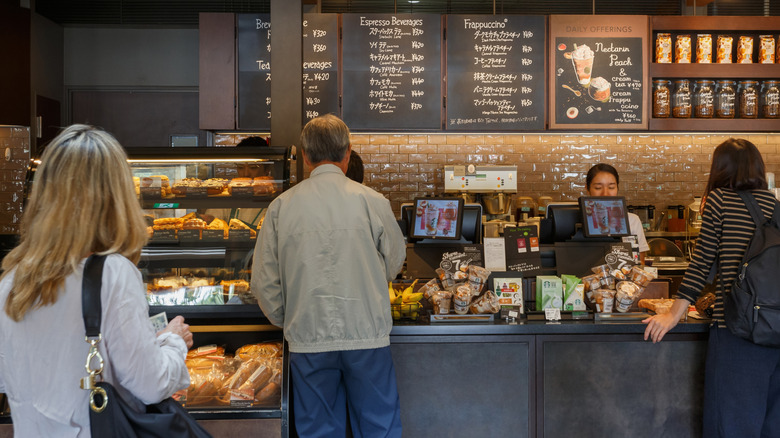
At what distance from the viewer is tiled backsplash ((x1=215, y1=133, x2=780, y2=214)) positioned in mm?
5754

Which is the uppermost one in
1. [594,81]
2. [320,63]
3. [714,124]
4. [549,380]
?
[320,63]

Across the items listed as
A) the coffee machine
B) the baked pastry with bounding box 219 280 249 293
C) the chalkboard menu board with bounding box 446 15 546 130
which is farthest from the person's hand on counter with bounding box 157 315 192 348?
the coffee machine

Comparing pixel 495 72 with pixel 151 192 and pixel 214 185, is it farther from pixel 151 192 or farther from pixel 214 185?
pixel 151 192

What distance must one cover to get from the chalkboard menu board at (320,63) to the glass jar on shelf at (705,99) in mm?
2583

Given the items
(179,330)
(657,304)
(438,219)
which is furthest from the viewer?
(438,219)

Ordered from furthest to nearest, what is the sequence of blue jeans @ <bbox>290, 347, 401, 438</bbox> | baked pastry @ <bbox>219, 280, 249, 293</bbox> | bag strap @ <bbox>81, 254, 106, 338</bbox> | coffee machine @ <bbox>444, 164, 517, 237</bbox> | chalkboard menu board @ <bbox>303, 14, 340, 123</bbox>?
coffee machine @ <bbox>444, 164, 517, 237</bbox>, chalkboard menu board @ <bbox>303, 14, 340, 123</bbox>, baked pastry @ <bbox>219, 280, 249, 293</bbox>, blue jeans @ <bbox>290, 347, 401, 438</bbox>, bag strap @ <bbox>81, 254, 106, 338</bbox>

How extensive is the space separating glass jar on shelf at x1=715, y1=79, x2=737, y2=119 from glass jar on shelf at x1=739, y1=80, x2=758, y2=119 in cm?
7

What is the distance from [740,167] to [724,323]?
1.98ft

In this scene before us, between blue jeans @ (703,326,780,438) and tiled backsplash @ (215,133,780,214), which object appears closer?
blue jeans @ (703,326,780,438)

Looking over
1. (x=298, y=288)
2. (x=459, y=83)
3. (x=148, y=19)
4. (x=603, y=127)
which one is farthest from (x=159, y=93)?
(x=298, y=288)

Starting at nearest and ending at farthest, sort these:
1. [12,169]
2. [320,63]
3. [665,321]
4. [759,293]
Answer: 1. [759,293]
2. [665,321]
3. [320,63]
4. [12,169]

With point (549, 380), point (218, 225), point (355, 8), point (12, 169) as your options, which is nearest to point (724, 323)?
point (549, 380)

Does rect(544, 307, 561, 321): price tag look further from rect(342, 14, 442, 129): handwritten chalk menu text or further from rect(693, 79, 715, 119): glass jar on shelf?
rect(693, 79, 715, 119): glass jar on shelf

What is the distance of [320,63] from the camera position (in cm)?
461
